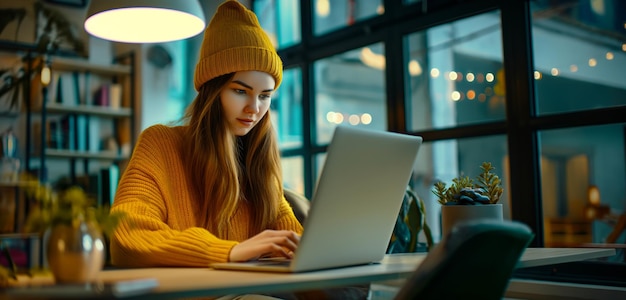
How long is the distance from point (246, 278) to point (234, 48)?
38.8 inches

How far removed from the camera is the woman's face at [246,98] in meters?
1.93

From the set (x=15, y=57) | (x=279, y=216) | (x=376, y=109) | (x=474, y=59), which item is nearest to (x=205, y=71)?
(x=279, y=216)

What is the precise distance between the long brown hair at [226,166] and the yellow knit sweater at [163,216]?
3 cm

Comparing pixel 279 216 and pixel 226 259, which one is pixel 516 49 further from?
pixel 226 259

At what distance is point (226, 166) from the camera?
191 centimetres

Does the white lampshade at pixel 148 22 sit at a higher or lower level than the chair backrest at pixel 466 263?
higher

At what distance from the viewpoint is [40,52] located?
4637 millimetres

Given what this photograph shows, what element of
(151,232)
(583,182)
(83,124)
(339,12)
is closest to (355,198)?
(151,232)

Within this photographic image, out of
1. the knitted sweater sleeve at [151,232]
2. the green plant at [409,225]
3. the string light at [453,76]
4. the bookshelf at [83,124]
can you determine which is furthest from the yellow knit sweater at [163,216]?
the bookshelf at [83,124]

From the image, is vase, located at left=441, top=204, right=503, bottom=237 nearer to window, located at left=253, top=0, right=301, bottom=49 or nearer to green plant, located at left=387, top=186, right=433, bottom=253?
green plant, located at left=387, top=186, right=433, bottom=253

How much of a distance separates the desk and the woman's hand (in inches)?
3.1

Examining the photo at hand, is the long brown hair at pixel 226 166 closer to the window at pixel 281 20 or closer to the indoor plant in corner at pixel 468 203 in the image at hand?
the indoor plant in corner at pixel 468 203

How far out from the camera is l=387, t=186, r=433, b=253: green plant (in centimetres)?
262

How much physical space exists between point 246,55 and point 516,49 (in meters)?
1.70
